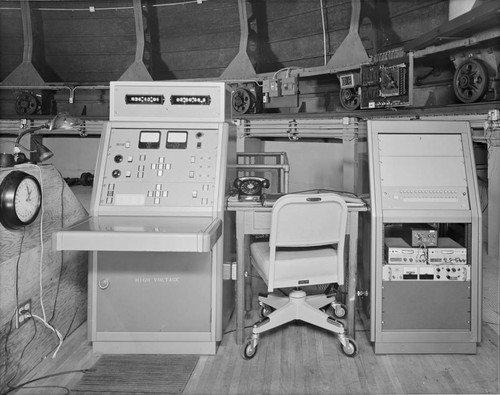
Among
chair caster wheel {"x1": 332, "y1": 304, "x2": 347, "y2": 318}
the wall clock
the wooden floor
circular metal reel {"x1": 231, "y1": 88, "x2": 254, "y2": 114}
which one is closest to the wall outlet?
the wooden floor

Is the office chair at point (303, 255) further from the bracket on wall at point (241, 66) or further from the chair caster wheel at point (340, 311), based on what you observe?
the bracket on wall at point (241, 66)

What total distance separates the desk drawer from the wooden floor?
591 mm

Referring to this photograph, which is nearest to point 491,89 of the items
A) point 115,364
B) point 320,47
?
point 320,47

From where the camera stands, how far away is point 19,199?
6.02 feet

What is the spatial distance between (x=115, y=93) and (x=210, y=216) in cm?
84

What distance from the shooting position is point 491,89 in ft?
10.9

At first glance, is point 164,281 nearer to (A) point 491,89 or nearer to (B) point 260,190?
(B) point 260,190

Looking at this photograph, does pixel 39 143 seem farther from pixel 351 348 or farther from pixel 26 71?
pixel 26 71

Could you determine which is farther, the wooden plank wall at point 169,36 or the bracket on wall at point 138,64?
the bracket on wall at point 138,64

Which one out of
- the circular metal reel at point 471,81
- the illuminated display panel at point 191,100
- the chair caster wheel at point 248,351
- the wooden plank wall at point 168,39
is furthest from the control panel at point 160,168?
the wooden plank wall at point 168,39

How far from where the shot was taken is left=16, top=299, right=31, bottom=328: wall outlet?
193 centimetres

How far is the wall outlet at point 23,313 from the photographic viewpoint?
1927mm

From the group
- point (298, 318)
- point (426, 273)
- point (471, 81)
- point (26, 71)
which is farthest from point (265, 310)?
point (26, 71)

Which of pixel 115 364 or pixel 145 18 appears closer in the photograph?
pixel 115 364
